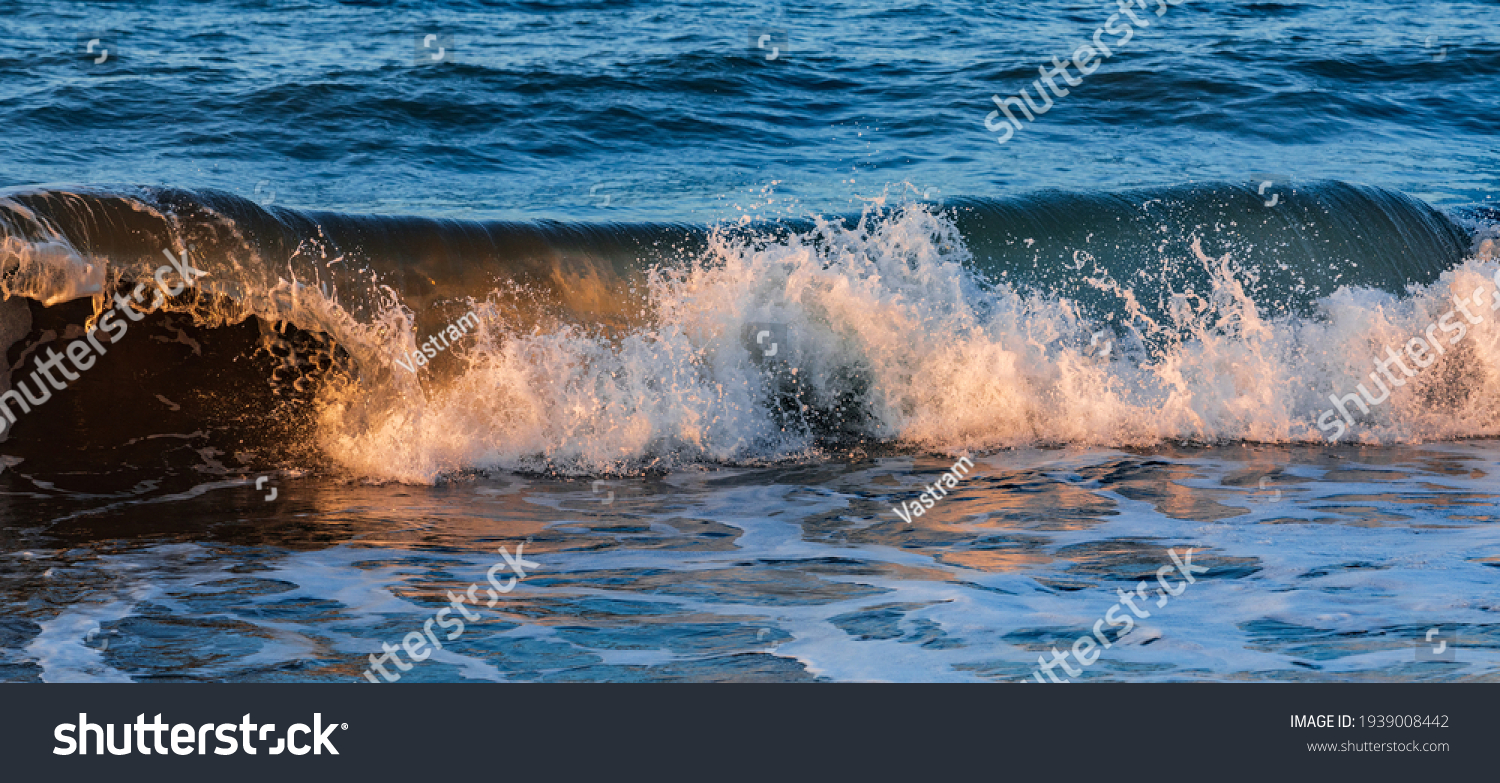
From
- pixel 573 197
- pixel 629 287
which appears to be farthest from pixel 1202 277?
pixel 573 197

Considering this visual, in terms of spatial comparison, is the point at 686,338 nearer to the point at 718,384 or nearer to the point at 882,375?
the point at 718,384

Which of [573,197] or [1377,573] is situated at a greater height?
[573,197]

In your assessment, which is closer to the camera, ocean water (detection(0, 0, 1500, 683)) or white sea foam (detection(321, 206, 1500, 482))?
ocean water (detection(0, 0, 1500, 683))

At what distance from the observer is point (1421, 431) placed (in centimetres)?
686

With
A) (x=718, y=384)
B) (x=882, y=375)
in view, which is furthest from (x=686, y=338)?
(x=882, y=375)

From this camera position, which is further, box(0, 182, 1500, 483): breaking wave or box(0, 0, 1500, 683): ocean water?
box(0, 182, 1500, 483): breaking wave

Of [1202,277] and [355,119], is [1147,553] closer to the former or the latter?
[1202,277]

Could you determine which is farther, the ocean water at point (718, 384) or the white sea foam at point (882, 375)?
the white sea foam at point (882, 375)

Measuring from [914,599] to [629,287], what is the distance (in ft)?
12.3

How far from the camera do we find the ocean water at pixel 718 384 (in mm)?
3842

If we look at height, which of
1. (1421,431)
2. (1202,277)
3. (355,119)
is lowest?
(1421,431)

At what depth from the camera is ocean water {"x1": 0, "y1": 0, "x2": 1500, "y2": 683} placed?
12.6ft

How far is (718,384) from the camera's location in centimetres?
676

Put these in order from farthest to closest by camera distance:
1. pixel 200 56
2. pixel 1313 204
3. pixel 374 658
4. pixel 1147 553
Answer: pixel 200 56 → pixel 1313 204 → pixel 1147 553 → pixel 374 658
